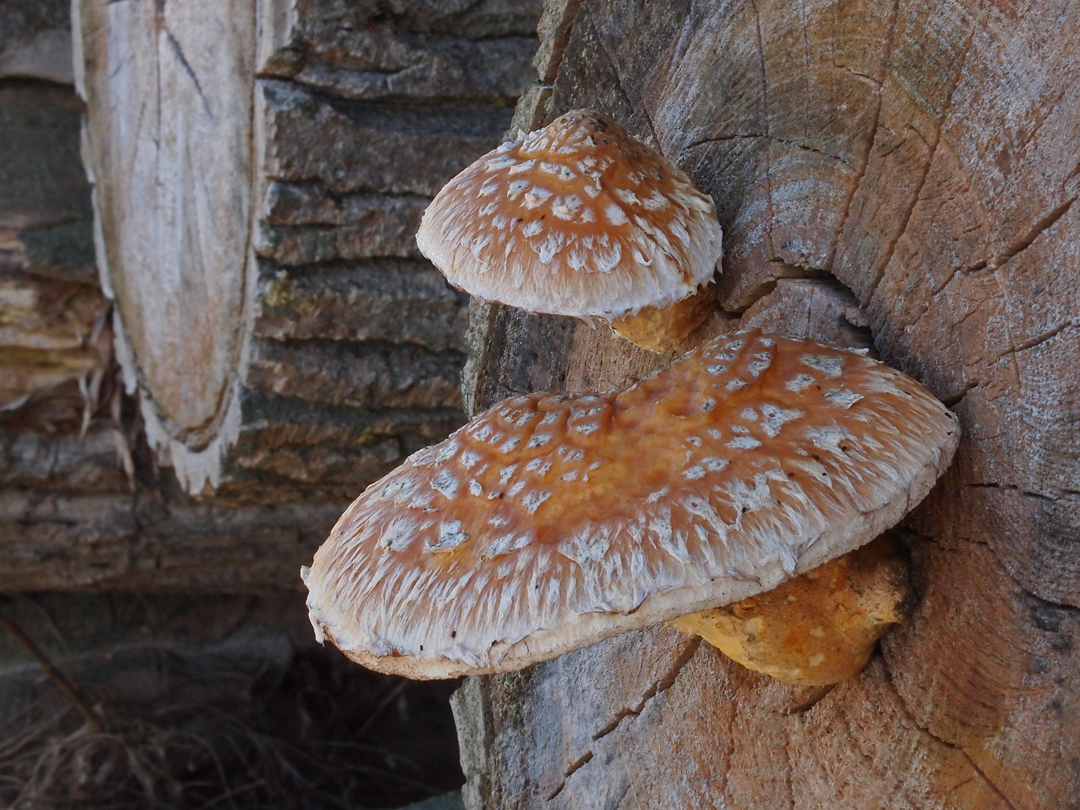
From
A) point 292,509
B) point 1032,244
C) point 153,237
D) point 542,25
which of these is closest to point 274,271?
point 153,237

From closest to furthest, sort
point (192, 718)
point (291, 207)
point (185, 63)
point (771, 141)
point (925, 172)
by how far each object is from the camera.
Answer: point (925, 172)
point (771, 141)
point (291, 207)
point (185, 63)
point (192, 718)

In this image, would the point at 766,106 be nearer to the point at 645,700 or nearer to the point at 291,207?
the point at 645,700

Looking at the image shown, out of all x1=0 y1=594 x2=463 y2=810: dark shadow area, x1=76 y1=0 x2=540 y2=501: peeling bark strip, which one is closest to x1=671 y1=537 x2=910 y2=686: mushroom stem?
x1=76 y1=0 x2=540 y2=501: peeling bark strip

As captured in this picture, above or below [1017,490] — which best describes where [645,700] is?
below

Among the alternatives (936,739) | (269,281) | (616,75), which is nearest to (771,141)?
(616,75)

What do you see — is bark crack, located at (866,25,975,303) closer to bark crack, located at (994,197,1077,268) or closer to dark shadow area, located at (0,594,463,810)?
bark crack, located at (994,197,1077,268)

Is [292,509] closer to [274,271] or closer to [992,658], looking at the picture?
[274,271]

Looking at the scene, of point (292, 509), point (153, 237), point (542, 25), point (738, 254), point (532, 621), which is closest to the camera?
point (532, 621)
